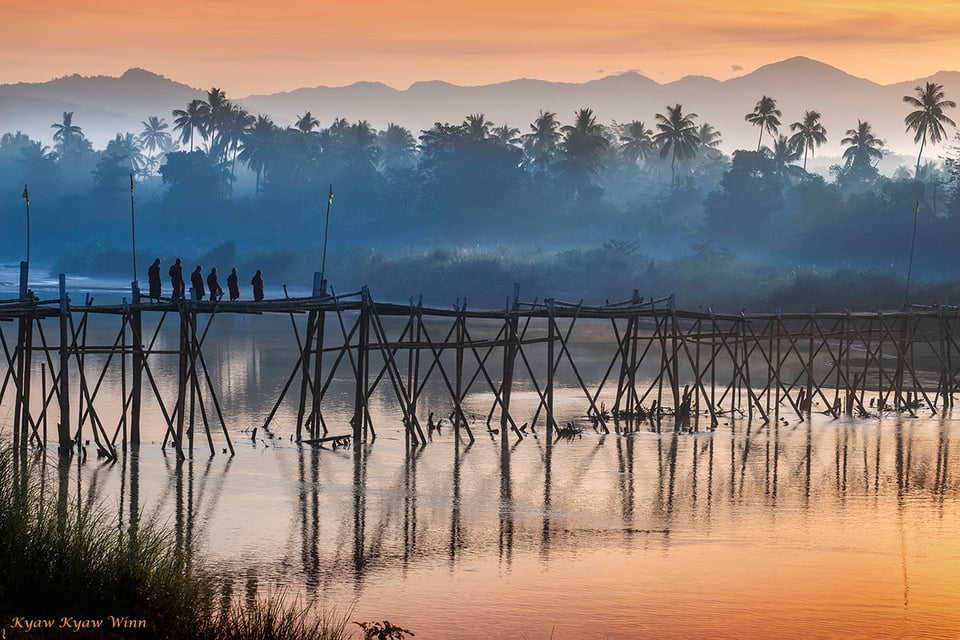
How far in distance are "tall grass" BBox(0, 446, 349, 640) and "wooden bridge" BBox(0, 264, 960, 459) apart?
10707 millimetres

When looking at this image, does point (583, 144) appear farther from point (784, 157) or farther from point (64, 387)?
point (64, 387)

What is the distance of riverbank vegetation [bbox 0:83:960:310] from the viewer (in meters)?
83.8

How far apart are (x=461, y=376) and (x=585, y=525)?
15.4m

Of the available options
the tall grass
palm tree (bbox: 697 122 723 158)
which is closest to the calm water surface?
the tall grass

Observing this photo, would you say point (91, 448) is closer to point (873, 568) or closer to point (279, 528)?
point (279, 528)

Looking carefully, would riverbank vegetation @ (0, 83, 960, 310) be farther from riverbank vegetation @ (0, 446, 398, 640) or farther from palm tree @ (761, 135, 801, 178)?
riverbank vegetation @ (0, 446, 398, 640)

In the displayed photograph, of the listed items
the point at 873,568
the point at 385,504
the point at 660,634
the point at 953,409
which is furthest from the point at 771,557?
the point at 953,409

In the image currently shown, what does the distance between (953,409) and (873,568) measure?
2016 centimetres

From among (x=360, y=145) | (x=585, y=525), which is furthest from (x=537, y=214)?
(x=585, y=525)

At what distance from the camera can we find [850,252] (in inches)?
3435

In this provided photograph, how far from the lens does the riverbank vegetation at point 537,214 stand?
83750 mm

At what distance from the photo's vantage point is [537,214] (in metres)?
110

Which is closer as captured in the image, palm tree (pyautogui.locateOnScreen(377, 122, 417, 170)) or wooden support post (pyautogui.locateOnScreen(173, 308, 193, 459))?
wooden support post (pyautogui.locateOnScreen(173, 308, 193, 459))

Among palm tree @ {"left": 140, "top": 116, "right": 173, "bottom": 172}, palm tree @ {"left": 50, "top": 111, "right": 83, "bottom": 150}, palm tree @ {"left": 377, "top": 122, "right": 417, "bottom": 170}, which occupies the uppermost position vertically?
palm tree @ {"left": 140, "top": 116, "right": 173, "bottom": 172}
